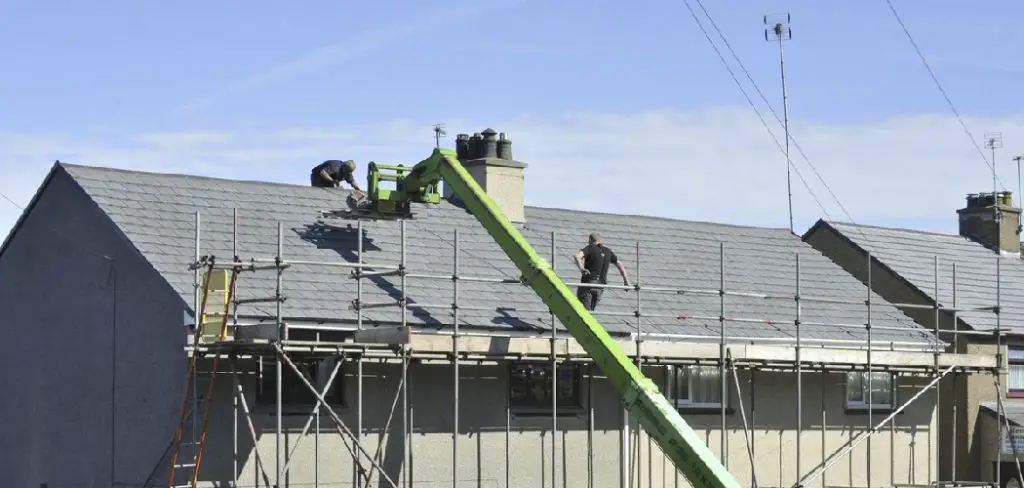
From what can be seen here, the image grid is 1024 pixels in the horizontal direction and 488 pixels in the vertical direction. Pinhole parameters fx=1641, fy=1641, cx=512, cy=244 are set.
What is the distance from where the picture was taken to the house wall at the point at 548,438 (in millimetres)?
21203

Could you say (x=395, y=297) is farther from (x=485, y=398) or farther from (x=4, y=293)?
(x=4, y=293)

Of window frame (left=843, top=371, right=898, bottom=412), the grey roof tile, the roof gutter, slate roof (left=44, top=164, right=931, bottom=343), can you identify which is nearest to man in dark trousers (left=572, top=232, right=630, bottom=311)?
slate roof (left=44, top=164, right=931, bottom=343)

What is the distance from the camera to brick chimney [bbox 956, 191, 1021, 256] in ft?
119

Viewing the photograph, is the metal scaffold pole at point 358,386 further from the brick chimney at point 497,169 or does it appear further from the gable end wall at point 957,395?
the gable end wall at point 957,395

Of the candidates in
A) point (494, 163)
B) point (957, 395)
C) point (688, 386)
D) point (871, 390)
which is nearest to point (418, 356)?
point (688, 386)

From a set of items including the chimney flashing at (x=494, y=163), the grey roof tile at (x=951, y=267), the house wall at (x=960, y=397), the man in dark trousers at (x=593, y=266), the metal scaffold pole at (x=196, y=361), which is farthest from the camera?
the grey roof tile at (x=951, y=267)

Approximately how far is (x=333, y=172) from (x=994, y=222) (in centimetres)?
1650

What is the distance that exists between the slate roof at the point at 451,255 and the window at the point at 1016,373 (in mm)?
3376

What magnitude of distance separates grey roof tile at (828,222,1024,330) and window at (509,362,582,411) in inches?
409

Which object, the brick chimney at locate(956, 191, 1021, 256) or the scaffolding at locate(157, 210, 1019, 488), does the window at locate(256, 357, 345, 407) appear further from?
the brick chimney at locate(956, 191, 1021, 256)

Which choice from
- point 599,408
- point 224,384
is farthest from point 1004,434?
point 224,384

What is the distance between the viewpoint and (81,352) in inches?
897

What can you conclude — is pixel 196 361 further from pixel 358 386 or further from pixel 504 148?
pixel 504 148

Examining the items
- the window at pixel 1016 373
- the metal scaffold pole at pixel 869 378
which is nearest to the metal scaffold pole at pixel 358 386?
the metal scaffold pole at pixel 869 378
